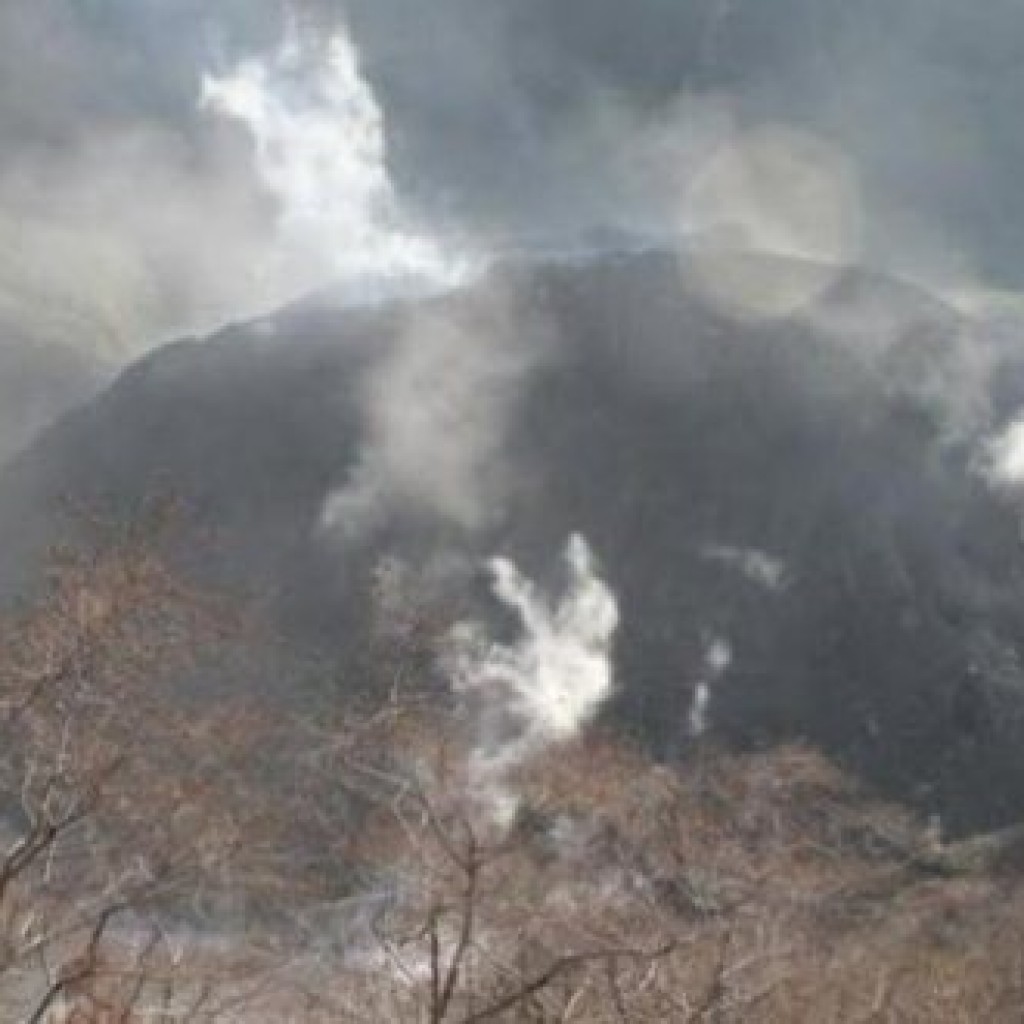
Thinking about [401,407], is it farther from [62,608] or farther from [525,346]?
[62,608]

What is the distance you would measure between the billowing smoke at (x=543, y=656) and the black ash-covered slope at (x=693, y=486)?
7.40ft

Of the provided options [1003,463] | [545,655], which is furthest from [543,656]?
[1003,463]

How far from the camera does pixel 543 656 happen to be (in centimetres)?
15112

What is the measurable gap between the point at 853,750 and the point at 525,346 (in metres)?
56.4

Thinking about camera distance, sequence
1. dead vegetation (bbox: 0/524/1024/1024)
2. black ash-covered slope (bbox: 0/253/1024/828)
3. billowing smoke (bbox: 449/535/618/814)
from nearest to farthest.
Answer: dead vegetation (bbox: 0/524/1024/1024) → billowing smoke (bbox: 449/535/618/814) → black ash-covered slope (bbox: 0/253/1024/828)

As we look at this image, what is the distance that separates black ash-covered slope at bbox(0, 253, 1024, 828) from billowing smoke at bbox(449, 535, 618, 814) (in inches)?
88.8

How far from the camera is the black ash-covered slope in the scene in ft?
481

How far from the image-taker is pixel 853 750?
14425 cm

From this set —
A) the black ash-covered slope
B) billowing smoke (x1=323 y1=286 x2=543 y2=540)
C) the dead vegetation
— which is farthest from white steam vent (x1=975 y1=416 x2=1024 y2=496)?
the dead vegetation

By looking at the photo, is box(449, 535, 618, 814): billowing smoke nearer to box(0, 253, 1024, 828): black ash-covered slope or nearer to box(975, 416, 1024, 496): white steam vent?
box(0, 253, 1024, 828): black ash-covered slope

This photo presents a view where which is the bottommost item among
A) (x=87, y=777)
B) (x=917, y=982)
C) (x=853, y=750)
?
(x=87, y=777)

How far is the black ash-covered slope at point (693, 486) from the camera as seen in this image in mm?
146500

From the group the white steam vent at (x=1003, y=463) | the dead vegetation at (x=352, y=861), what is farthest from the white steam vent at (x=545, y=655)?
the dead vegetation at (x=352, y=861)

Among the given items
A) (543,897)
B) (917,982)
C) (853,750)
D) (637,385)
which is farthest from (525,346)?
(543,897)
